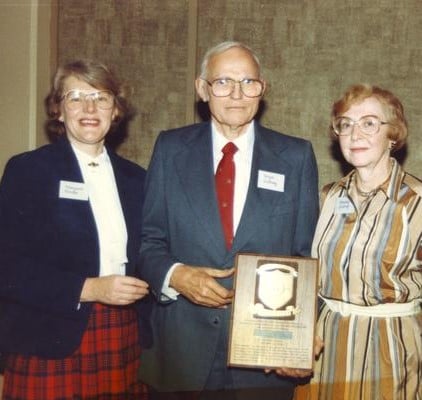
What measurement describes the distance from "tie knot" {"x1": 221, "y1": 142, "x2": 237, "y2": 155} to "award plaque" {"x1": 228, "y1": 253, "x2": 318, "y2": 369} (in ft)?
1.85

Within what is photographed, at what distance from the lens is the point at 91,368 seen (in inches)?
97.8

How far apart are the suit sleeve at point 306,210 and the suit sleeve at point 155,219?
1.97 ft

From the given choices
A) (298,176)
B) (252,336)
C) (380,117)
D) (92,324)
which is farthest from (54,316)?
(380,117)

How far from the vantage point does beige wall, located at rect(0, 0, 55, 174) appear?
144 inches

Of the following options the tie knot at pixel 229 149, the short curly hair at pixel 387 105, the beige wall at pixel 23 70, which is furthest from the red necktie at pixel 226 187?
the beige wall at pixel 23 70

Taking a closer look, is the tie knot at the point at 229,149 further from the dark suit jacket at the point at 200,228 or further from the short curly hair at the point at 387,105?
the short curly hair at the point at 387,105

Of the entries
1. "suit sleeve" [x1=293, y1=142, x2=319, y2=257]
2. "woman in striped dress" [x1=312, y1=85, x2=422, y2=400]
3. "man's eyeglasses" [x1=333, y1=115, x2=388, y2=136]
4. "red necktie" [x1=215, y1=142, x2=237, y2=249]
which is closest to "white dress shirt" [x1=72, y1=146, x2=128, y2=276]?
"red necktie" [x1=215, y1=142, x2=237, y2=249]

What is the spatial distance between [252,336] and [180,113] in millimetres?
1973

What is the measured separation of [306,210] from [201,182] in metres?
0.51

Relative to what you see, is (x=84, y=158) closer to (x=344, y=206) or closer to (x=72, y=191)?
(x=72, y=191)

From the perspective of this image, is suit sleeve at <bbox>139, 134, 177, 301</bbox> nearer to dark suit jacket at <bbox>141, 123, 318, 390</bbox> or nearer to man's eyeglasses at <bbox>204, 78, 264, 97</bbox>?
dark suit jacket at <bbox>141, 123, 318, 390</bbox>

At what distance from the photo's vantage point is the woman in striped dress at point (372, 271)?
2330 millimetres

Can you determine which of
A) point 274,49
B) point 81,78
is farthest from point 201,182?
point 274,49

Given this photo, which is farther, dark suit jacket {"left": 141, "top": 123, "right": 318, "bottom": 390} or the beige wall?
the beige wall
